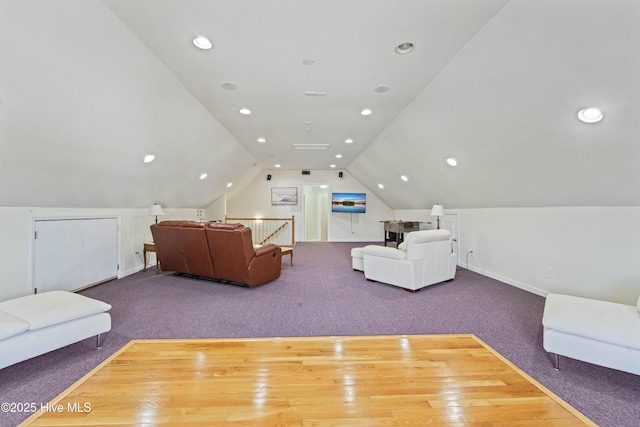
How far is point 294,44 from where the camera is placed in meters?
2.40

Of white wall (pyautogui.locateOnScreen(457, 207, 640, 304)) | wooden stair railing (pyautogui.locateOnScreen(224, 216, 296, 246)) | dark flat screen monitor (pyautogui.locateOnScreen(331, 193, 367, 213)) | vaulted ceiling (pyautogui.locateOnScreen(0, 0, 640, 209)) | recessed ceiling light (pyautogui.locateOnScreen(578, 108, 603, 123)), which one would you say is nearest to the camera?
vaulted ceiling (pyautogui.locateOnScreen(0, 0, 640, 209))

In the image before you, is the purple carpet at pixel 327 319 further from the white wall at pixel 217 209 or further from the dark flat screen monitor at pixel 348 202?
the dark flat screen monitor at pixel 348 202

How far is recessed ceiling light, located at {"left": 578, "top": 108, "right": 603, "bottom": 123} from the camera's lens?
215 centimetres

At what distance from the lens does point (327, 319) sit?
112 inches

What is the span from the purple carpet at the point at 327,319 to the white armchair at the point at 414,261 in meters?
0.16

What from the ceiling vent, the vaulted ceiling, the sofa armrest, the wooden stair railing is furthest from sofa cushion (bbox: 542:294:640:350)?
the wooden stair railing

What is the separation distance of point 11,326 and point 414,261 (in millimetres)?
4077

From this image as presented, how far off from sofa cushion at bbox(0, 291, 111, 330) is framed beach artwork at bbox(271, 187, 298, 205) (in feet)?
24.2

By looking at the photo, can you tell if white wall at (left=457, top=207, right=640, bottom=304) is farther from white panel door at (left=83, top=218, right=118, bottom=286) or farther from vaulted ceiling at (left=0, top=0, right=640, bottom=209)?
white panel door at (left=83, top=218, right=118, bottom=286)

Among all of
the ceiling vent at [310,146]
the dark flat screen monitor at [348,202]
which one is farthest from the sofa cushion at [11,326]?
the dark flat screen monitor at [348,202]

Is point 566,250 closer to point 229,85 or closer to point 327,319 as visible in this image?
point 327,319

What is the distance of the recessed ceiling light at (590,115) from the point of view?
215 centimetres

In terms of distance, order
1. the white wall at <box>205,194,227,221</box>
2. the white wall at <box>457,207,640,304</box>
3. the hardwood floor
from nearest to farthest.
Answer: the hardwood floor
the white wall at <box>457,207,640,304</box>
the white wall at <box>205,194,227,221</box>

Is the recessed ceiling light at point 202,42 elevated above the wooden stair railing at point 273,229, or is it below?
above
